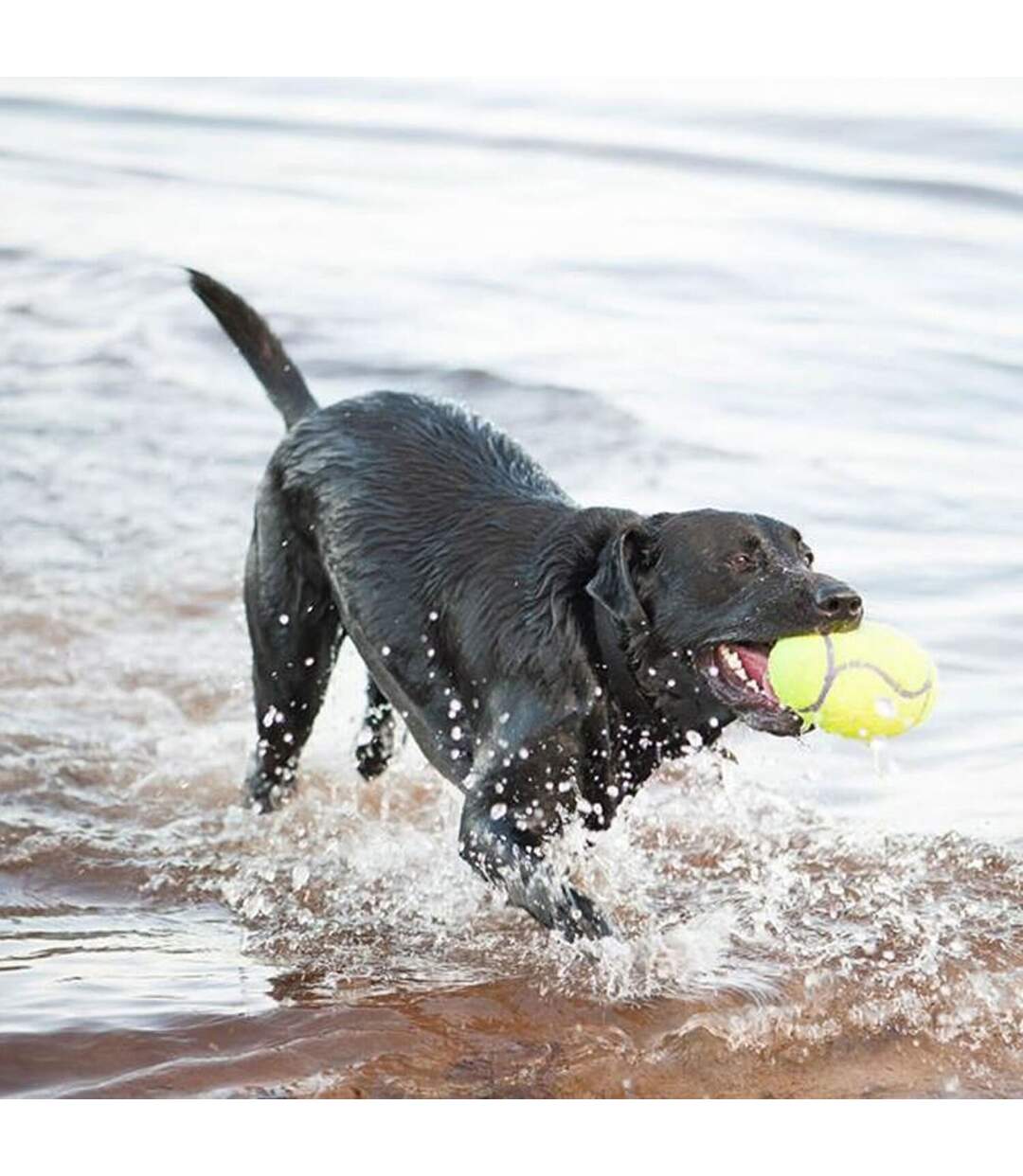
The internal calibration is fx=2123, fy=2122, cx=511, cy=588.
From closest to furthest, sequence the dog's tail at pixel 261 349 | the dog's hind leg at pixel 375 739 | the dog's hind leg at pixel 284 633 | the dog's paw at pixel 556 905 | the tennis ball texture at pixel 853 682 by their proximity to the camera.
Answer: the tennis ball texture at pixel 853 682 < the dog's paw at pixel 556 905 < the dog's hind leg at pixel 284 633 < the dog's tail at pixel 261 349 < the dog's hind leg at pixel 375 739

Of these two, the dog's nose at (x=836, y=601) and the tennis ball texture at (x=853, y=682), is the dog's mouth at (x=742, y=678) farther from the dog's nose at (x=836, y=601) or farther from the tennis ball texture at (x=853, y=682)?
the dog's nose at (x=836, y=601)

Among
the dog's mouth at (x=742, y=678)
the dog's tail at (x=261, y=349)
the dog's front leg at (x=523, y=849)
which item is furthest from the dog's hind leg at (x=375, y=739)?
the dog's mouth at (x=742, y=678)

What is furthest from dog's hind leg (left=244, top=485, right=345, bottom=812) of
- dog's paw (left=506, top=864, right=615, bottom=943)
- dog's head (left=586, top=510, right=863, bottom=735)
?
dog's paw (left=506, top=864, right=615, bottom=943)

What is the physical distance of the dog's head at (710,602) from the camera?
15.4 ft

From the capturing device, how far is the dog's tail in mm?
6117

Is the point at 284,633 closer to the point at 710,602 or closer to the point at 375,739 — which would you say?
the point at 375,739

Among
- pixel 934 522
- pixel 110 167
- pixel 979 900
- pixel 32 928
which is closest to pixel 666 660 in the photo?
pixel 979 900

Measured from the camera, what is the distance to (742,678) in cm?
480

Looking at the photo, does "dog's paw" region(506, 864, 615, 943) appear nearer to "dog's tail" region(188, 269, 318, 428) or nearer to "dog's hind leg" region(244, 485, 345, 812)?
"dog's hind leg" region(244, 485, 345, 812)

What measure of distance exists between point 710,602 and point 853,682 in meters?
0.44

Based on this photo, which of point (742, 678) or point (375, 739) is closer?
point (742, 678)

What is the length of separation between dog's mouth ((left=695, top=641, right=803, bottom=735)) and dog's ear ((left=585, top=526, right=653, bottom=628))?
182 millimetres

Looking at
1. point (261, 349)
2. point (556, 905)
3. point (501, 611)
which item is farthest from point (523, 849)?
point (261, 349)
